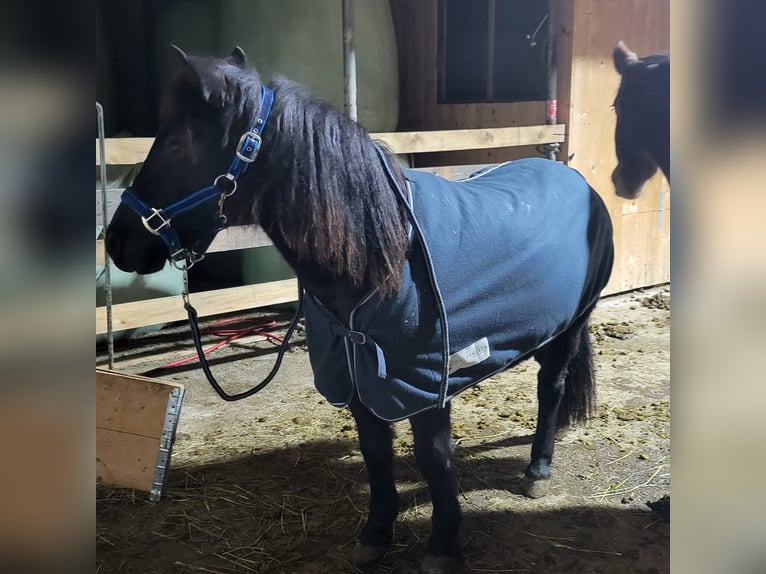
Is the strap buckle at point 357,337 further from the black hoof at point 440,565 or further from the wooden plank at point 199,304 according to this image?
the wooden plank at point 199,304

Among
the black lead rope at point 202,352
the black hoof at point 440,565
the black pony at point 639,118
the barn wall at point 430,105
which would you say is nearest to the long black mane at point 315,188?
the black lead rope at point 202,352

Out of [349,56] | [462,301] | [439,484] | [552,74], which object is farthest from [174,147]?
[552,74]

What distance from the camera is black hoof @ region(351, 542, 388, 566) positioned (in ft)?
5.05

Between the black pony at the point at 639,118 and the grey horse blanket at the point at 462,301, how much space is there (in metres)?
0.42

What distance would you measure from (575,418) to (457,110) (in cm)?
A: 272

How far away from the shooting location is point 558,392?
6.15 feet

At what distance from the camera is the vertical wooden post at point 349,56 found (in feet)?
9.58

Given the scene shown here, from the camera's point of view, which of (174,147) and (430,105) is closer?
(174,147)

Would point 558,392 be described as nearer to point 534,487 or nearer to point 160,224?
point 534,487

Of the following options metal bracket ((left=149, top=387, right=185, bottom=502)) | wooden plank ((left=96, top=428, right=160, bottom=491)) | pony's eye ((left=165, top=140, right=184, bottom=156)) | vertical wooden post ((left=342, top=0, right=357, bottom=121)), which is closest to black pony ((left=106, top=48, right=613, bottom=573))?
pony's eye ((left=165, top=140, right=184, bottom=156))

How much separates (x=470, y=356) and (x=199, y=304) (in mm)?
2057
